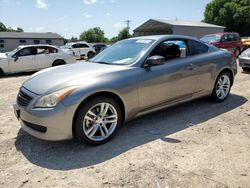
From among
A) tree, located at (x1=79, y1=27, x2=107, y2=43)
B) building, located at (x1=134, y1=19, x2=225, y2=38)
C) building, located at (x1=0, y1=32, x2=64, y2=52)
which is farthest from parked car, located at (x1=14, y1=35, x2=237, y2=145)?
tree, located at (x1=79, y1=27, x2=107, y2=43)

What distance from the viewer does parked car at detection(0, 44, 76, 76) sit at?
1084cm

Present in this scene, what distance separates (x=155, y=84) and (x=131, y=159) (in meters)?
1.37

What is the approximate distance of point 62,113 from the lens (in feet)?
10.5

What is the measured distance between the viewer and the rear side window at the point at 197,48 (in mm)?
4886

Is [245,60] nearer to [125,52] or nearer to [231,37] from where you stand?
[231,37]

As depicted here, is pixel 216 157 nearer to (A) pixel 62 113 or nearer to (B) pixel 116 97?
(B) pixel 116 97

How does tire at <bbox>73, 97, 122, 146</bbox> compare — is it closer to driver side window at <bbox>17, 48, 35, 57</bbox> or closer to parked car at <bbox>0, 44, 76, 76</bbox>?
parked car at <bbox>0, 44, 76, 76</bbox>

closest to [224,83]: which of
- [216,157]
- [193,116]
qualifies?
[193,116]

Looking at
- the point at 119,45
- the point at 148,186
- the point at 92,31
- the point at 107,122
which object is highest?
the point at 92,31

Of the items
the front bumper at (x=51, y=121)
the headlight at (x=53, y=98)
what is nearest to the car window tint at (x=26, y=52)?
the front bumper at (x=51, y=121)

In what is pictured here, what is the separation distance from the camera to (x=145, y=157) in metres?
3.27

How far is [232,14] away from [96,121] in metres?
50.0

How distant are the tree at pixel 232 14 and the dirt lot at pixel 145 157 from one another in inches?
1817

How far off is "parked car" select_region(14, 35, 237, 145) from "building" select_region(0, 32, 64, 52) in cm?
4494
